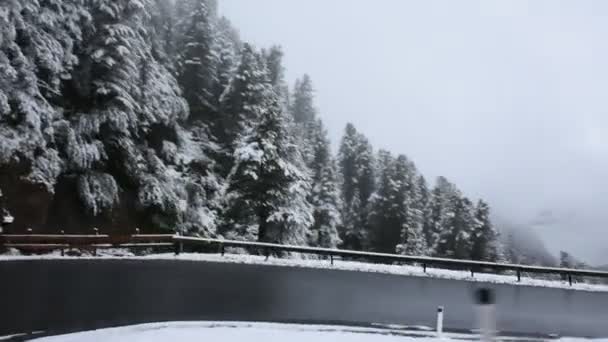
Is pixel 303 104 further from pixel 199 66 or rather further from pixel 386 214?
pixel 199 66

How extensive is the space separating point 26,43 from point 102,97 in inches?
172

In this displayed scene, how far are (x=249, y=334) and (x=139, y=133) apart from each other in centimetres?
1773

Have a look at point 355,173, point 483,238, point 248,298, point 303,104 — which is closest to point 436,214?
point 355,173

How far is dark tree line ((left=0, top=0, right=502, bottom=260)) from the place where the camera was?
18833 mm

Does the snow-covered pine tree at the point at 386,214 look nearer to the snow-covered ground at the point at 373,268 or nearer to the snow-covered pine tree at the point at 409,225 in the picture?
the snow-covered pine tree at the point at 409,225

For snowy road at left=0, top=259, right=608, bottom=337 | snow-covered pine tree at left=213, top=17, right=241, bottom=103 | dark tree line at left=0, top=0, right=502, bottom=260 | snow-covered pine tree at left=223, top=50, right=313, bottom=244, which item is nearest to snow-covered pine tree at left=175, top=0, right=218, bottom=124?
dark tree line at left=0, top=0, right=502, bottom=260

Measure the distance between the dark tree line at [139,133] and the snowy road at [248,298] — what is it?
6.33m

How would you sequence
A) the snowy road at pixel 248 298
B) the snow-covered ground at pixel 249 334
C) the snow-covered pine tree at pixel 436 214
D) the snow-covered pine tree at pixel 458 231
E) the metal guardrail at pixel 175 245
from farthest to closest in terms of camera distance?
the snow-covered pine tree at pixel 436 214
the snow-covered pine tree at pixel 458 231
the metal guardrail at pixel 175 245
the snowy road at pixel 248 298
the snow-covered ground at pixel 249 334

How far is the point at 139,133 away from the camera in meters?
25.7

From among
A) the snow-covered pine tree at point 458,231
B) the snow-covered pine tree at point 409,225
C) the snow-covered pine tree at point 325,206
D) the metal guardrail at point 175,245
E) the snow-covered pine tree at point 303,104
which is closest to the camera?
the metal guardrail at point 175,245

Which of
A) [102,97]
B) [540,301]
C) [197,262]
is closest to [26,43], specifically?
[102,97]

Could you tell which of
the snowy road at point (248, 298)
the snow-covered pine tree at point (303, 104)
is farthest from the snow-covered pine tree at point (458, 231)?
the snowy road at point (248, 298)

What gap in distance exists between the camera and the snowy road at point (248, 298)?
1126 centimetres

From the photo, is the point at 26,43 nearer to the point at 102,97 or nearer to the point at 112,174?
the point at 102,97
